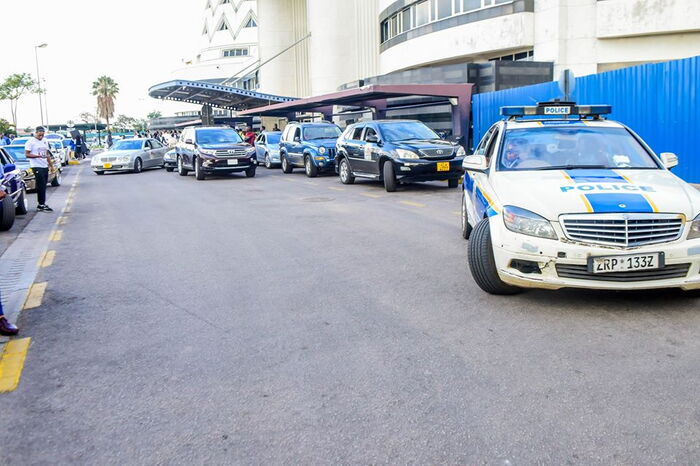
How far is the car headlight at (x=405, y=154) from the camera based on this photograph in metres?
15.7

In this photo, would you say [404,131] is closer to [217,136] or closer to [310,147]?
[310,147]

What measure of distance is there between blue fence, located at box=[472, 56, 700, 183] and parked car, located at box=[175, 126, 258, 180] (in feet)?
36.4

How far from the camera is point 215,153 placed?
73.4 ft

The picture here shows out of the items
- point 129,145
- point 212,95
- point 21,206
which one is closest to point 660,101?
point 21,206

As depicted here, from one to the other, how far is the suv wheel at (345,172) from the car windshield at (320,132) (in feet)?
15.1

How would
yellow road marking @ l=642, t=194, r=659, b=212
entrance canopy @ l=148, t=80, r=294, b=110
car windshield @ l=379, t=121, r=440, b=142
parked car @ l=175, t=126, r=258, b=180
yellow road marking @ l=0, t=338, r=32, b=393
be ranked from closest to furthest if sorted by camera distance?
1. yellow road marking @ l=0, t=338, r=32, b=393
2. yellow road marking @ l=642, t=194, r=659, b=212
3. car windshield @ l=379, t=121, r=440, b=142
4. parked car @ l=175, t=126, r=258, b=180
5. entrance canopy @ l=148, t=80, r=294, b=110

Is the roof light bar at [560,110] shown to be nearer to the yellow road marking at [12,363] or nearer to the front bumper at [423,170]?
the yellow road marking at [12,363]

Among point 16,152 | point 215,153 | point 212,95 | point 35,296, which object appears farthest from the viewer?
point 212,95

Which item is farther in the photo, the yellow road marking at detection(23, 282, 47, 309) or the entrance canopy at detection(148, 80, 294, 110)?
the entrance canopy at detection(148, 80, 294, 110)

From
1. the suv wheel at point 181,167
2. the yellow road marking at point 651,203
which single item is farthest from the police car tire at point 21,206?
the yellow road marking at point 651,203

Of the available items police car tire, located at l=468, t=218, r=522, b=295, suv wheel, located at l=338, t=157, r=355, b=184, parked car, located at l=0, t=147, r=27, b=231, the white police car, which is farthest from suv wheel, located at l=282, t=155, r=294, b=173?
police car tire, located at l=468, t=218, r=522, b=295

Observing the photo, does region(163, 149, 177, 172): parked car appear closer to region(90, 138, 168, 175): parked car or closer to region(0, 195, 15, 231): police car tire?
region(90, 138, 168, 175): parked car

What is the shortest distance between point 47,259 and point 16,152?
46.8ft

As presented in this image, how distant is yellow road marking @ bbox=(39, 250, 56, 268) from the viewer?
8398 millimetres
